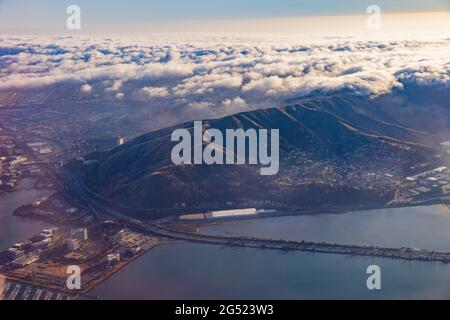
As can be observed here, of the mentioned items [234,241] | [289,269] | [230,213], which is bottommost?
[289,269]

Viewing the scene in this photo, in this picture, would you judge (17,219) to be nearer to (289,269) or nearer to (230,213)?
(230,213)

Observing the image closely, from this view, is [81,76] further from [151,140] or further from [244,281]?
[244,281]

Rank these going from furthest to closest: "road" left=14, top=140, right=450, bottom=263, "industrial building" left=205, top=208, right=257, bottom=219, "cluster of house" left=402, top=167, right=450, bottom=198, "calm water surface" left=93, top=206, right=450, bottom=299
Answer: "cluster of house" left=402, top=167, right=450, bottom=198 → "industrial building" left=205, top=208, right=257, bottom=219 → "road" left=14, top=140, right=450, bottom=263 → "calm water surface" left=93, top=206, right=450, bottom=299

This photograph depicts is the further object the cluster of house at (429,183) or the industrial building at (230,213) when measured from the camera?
the cluster of house at (429,183)

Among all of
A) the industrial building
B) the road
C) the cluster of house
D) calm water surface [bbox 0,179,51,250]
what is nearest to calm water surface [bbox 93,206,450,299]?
the road

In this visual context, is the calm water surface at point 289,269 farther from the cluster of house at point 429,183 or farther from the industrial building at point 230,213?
the cluster of house at point 429,183

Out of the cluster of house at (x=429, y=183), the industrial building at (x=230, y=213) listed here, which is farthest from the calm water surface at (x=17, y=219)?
the cluster of house at (x=429, y=183)

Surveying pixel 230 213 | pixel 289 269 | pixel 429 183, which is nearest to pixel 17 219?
pixel 230 213

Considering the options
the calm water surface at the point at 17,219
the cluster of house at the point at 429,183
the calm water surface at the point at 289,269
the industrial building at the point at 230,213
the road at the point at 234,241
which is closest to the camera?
the calm water surface at the point at 289,269

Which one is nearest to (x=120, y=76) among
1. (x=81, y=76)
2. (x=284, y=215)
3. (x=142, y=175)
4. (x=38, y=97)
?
(x=81, y=76)

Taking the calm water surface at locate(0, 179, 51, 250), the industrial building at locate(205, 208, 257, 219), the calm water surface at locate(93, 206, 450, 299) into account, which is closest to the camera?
the calm water surface at locate(93, 206, 450, 299)

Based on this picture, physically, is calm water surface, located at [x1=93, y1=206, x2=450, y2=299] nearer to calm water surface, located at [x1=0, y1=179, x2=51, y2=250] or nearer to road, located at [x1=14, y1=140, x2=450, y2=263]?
road, located at [x1=14, y1=140, x2=450, y2=263]
